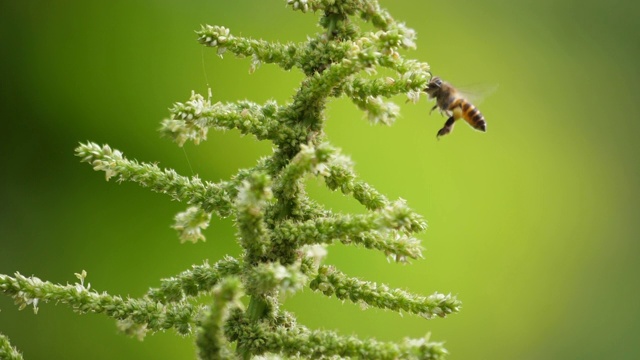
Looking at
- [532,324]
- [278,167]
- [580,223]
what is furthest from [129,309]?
[580,223]

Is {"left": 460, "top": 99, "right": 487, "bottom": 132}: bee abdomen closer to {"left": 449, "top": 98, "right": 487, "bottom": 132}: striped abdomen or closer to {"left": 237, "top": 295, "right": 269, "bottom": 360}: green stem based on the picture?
{"left": 449, "top": 98, "right": 487, "bottom": 132}: striped abdomen

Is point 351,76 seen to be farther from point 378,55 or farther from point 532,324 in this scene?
point 532,324

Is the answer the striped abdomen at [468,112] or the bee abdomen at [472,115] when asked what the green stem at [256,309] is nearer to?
the striped abdomen at [468,112]

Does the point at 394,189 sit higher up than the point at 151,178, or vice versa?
the point at 394,189

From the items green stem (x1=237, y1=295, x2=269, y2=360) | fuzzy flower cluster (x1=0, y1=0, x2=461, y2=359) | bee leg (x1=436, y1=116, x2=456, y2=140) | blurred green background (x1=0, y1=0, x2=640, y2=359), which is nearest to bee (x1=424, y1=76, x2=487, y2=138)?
bee leg (x1=436, y1=116, x2=456, y2=140)

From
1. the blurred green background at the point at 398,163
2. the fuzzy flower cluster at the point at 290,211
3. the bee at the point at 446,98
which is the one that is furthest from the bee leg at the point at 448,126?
the blurred green background at the point at 398,163
